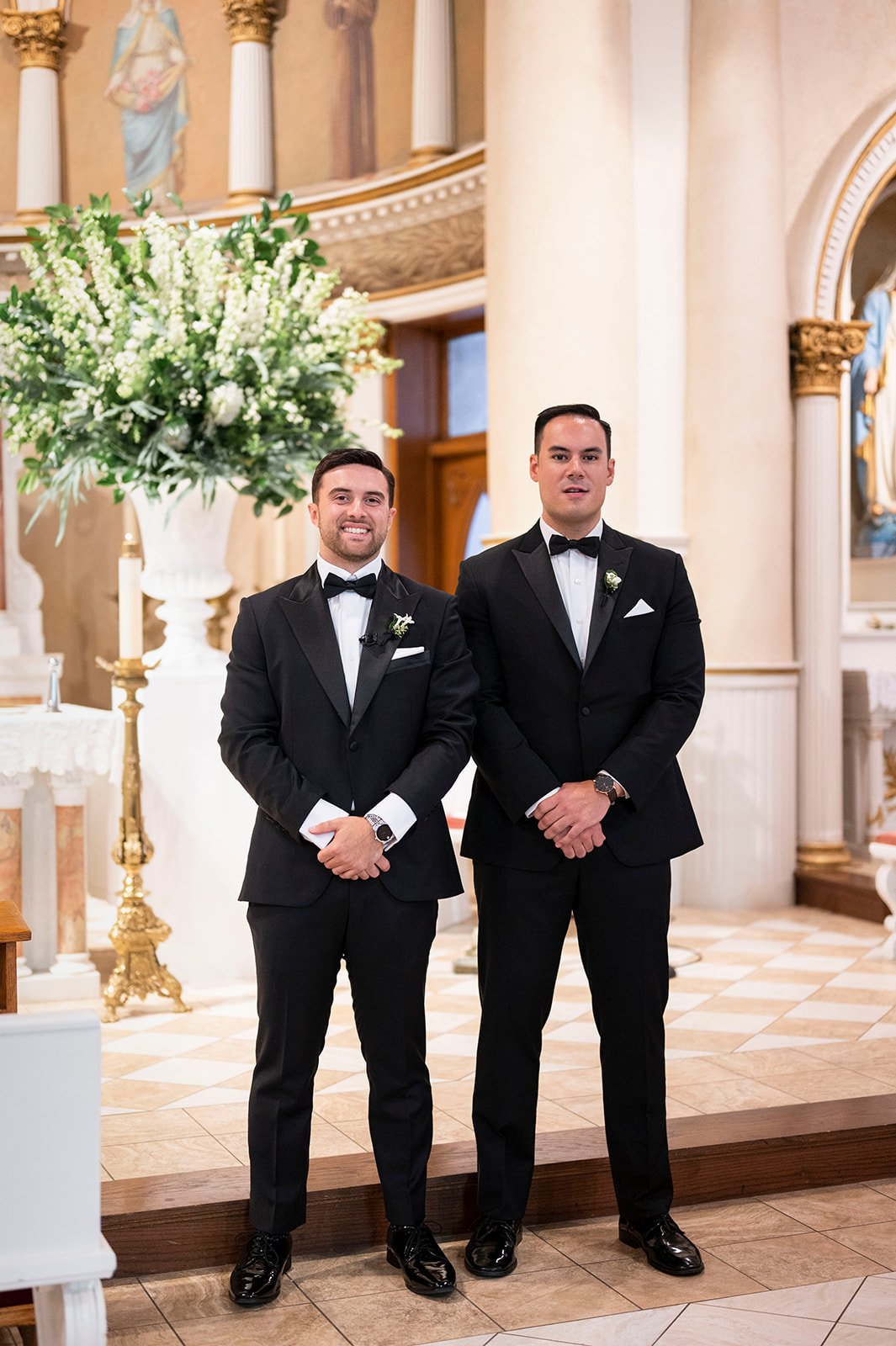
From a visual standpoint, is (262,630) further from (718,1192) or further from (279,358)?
(279,358)

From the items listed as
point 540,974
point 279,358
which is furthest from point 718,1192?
point 279,358

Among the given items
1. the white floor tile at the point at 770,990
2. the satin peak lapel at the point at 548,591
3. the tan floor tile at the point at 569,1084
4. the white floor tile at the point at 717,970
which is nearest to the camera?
the satin peak lapel at the point at 548,591

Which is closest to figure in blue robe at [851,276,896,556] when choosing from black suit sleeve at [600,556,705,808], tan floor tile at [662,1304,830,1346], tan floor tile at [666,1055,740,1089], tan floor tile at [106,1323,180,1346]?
tan floor tile at [666,1055,740,1089]

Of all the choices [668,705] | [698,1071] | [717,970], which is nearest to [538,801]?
[668,705]

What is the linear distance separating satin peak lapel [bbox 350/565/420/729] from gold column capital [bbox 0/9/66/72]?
9.07 m

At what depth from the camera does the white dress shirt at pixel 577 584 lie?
3.04m

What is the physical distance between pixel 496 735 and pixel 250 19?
8.43 m

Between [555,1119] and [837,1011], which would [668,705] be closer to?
[555,1119]

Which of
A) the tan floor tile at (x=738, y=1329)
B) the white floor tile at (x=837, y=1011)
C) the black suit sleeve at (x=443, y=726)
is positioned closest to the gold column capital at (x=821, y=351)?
the white floor tile at (x=837, y=1011)

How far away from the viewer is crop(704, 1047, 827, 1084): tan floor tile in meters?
4.22

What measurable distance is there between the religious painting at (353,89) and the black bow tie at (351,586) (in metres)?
7.59

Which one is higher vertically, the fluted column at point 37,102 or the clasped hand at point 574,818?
the fluted column at point 37,102

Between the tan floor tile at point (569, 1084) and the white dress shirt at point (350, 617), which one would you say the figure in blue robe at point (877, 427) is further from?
the white dress shirt at point (350, 617)

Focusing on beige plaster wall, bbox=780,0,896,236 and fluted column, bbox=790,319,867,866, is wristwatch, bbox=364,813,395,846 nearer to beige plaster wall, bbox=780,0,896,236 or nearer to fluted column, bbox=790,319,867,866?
fluted column, bbox=790,319,867,866
